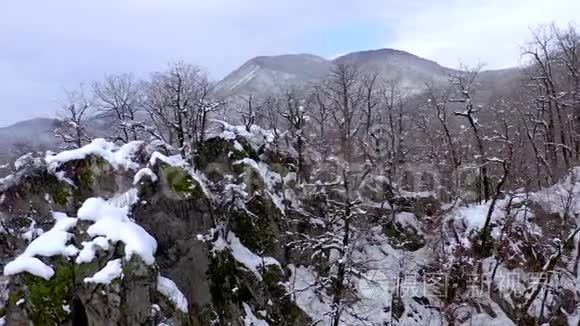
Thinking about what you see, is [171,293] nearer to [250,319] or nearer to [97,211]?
[97,211]

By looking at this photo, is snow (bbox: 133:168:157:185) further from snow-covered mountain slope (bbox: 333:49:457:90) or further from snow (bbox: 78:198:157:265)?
snow-covered mountain slope (bbox: 333:49:457:90)

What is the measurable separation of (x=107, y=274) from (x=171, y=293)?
205cm

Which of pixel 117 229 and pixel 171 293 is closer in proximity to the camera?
pixel 117 229

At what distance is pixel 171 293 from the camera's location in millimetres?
15008

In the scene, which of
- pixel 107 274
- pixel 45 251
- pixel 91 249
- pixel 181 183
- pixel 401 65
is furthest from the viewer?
pixel 401 65

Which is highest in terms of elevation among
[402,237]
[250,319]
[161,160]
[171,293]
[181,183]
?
[161,160]

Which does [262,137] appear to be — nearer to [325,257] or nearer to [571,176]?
[325,257]

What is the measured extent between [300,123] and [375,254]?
341 inches

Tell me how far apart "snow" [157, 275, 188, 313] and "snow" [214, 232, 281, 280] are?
3.33 metres

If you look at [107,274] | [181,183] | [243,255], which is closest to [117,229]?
[107,274]

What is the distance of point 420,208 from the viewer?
30.7 metres

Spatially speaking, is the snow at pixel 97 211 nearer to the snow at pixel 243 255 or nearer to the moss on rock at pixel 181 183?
the moss on rock at pixel 181 183

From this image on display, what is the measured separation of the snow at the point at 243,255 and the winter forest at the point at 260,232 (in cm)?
6

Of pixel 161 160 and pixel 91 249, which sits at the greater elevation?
pixel 161 160
